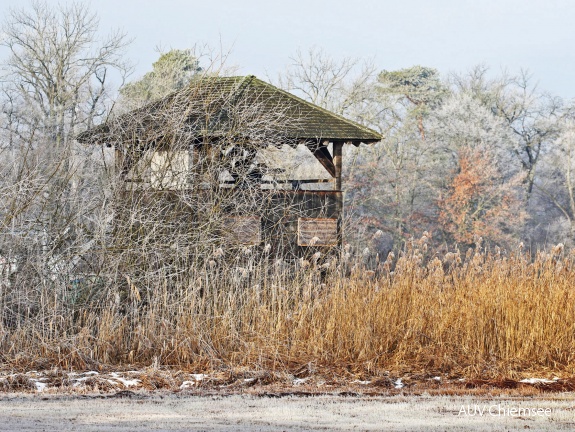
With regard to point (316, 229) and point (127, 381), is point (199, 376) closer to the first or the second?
point (127, 381)

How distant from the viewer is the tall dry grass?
7691 mm

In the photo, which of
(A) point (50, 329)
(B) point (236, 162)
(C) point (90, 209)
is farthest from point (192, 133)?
(A) point (50, 329)

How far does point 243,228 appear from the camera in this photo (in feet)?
33.8

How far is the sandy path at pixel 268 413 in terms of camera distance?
5.00 meters

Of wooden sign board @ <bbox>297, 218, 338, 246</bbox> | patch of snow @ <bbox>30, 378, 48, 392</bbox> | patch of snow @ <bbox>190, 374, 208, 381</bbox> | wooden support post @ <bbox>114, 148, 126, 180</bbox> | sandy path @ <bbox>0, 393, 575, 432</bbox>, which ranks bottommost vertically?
patch of snow @ <bbox>30, 378, 48, 392</bbox>

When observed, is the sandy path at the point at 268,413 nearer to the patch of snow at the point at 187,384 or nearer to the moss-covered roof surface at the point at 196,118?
the patch of snow at the point at 187,384

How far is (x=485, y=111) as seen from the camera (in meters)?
35.2

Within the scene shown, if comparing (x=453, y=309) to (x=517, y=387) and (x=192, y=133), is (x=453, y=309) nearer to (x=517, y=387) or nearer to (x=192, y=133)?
(x=517, y=387)

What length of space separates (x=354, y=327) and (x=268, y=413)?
2558 millimetres

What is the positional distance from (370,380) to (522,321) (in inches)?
66.1

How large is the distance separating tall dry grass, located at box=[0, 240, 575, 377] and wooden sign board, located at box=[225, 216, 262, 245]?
1.28m

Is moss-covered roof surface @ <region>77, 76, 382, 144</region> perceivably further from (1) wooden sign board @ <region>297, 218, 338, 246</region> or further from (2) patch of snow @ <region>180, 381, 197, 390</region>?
(2) patch of snow @ <region>180, 381, 197, 390</region>

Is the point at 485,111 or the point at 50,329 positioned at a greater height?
the point at 485,111

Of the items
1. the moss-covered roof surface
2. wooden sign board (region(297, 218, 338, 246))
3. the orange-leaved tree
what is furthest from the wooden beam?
the orange-leaved tree
